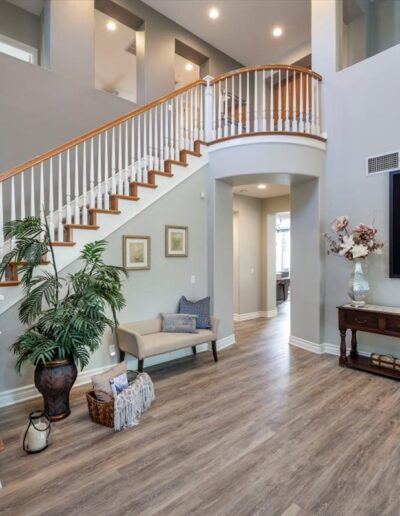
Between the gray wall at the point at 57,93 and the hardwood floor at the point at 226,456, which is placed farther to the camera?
the gray wall at the point at 57,93

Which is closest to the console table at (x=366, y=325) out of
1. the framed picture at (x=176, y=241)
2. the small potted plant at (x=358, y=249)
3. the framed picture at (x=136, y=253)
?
the small potted plant at (x=358, y=249)

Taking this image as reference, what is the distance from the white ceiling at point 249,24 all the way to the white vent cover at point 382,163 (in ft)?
12.8

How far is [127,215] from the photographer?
388cm

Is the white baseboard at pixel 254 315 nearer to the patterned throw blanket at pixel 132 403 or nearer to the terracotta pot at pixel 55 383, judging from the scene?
the patterned throw blanket at pixel 132 403

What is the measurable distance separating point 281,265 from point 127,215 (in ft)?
34.2

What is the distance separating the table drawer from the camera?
3.62m

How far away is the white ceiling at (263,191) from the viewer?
19.2ft

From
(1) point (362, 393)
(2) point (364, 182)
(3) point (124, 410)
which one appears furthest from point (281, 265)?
(3) point (124, 410)

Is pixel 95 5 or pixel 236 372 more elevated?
pixel 95 5

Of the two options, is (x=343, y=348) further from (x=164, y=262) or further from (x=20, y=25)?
(x=20, y=25)

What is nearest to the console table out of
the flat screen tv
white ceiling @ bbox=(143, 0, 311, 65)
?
the flat screen tv

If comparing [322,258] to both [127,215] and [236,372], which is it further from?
[127,215]

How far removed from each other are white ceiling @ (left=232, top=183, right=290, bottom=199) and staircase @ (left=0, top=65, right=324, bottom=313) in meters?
1.38

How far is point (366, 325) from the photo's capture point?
3.70 metres
